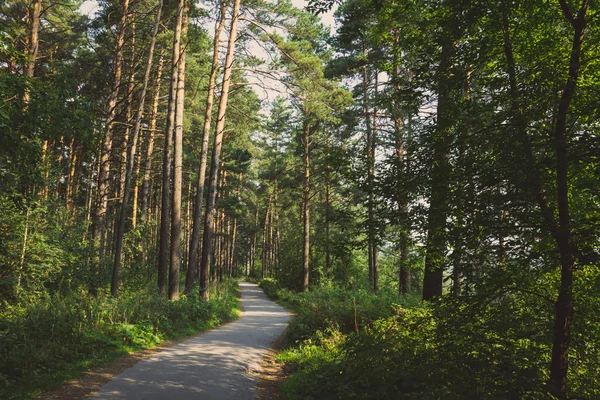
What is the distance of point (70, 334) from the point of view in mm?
6996

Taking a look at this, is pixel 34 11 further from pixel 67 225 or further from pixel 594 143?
pixel 594 143

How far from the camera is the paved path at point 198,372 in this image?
210 inches

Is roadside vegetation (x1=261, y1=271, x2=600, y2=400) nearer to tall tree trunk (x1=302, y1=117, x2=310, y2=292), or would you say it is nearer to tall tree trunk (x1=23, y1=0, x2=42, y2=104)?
tall tree trunk (x1=23, y1=0, x2=42, y2=104)

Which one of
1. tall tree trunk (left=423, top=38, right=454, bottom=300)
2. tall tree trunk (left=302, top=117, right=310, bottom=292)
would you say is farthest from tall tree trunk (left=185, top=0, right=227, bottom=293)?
tall tree trunk (left=423, top=38, right=454, bottom=300)

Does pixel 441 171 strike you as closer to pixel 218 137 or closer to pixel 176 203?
pixel 176 203

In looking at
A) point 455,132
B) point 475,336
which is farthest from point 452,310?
point 455,132

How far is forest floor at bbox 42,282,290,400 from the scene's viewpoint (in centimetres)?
534

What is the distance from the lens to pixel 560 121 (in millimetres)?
2805

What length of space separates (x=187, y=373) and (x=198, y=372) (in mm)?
214

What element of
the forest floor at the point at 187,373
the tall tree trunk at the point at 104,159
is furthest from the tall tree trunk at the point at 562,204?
the tall tree trunk at the point at 104,159

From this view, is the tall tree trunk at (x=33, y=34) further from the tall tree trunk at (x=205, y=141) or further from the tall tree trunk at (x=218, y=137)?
the tall tree trunk at (x=218, y=137)

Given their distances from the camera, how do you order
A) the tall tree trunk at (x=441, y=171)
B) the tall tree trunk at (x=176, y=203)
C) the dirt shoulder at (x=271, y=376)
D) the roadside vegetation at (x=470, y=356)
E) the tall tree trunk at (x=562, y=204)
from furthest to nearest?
the tall tree trunk at (x=176, y=203) → the dirt shoulder at (x=271, y=376) → the tall tree trunk at (x=441, y=171) → the roadside vegetation at (x=470, y=356) → the tall tree trunk at (x=562, y=204)

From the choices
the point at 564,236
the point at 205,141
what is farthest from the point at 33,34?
the point at 564,236

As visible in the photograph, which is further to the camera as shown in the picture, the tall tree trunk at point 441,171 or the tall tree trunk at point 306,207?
the tall tree trunk at point 306,207
